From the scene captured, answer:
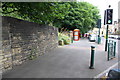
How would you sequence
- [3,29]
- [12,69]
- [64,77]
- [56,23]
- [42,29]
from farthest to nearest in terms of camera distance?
[56,23]
[42,29]
[12,69]
[3,29]
[64,77]

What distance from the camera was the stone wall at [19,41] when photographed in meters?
5.04

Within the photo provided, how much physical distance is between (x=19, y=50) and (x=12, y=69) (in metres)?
1.01

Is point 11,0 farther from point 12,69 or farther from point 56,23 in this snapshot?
point 56,23

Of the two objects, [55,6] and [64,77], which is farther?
[55,6]

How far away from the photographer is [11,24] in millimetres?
5449

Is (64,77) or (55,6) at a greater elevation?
(55,6)

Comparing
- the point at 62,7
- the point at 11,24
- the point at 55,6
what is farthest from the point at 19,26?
the point at 62,7

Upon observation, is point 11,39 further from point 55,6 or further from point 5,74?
point 55,6

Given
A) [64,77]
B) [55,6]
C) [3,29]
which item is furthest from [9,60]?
[55,6]

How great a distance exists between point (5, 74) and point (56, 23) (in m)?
17.9

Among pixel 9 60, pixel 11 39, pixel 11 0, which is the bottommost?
pixel 9 60

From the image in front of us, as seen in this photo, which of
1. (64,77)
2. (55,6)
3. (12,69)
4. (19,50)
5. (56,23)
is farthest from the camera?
(56,23)

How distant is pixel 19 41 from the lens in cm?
602

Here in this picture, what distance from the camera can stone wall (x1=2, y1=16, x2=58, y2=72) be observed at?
16.5 ft
